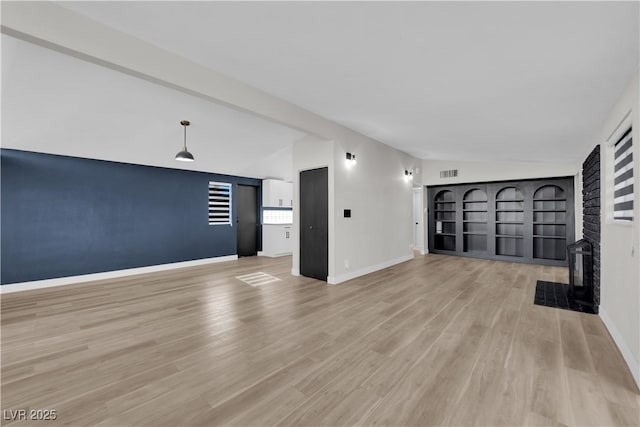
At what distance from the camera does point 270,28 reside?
79.8 inches

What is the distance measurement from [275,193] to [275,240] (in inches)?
55.8

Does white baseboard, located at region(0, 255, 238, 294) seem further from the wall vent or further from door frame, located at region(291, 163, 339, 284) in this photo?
the wall vent

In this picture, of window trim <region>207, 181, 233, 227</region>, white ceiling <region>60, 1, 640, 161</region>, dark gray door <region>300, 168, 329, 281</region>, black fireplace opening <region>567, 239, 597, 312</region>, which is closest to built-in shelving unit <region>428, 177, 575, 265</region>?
black fireplace opening <region>567, 239, 597, 312</region>

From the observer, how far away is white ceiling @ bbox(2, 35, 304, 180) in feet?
9.41

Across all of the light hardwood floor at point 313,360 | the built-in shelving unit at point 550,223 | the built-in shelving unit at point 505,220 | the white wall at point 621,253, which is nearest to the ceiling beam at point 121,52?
the light hardwood floor at point 313,360

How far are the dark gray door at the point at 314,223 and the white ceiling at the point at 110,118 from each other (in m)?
1.05

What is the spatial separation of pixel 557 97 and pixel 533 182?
4.84 m

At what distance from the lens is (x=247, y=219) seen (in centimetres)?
814

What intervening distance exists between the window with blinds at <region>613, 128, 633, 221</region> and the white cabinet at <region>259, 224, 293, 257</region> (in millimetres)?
6807

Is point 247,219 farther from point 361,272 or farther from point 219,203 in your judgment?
point 361,272

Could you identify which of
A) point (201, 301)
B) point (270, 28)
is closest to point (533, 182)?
point (270, 28)

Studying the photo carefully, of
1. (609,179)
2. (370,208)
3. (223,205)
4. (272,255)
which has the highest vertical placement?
(609,179)

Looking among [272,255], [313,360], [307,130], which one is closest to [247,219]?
[272,255]

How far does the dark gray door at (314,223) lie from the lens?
15.8 ft
